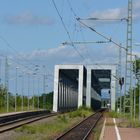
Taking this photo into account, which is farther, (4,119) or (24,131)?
(4,119)

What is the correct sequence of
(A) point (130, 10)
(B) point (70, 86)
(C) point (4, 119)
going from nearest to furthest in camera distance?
(A) point (130, 10)
(C) point (4, 119)
(B) point (70, 86)

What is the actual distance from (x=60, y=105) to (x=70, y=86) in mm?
23184

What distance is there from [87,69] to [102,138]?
7706 cm

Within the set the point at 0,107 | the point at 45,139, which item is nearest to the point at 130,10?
the point at 45,139

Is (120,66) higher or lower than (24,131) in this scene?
higher

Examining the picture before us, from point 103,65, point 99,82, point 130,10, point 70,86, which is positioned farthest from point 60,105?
point 130,10

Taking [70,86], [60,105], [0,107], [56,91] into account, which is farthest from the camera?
[70,86]

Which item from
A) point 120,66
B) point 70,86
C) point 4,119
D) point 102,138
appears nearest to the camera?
point 102,138

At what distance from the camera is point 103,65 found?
10944 cm

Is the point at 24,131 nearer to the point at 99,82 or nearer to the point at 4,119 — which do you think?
the point at 4,119

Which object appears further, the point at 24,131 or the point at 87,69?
the point at 87,69

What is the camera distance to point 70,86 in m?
141

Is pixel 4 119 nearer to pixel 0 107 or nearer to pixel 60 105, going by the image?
pixel 0 107

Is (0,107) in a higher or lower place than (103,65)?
lower
